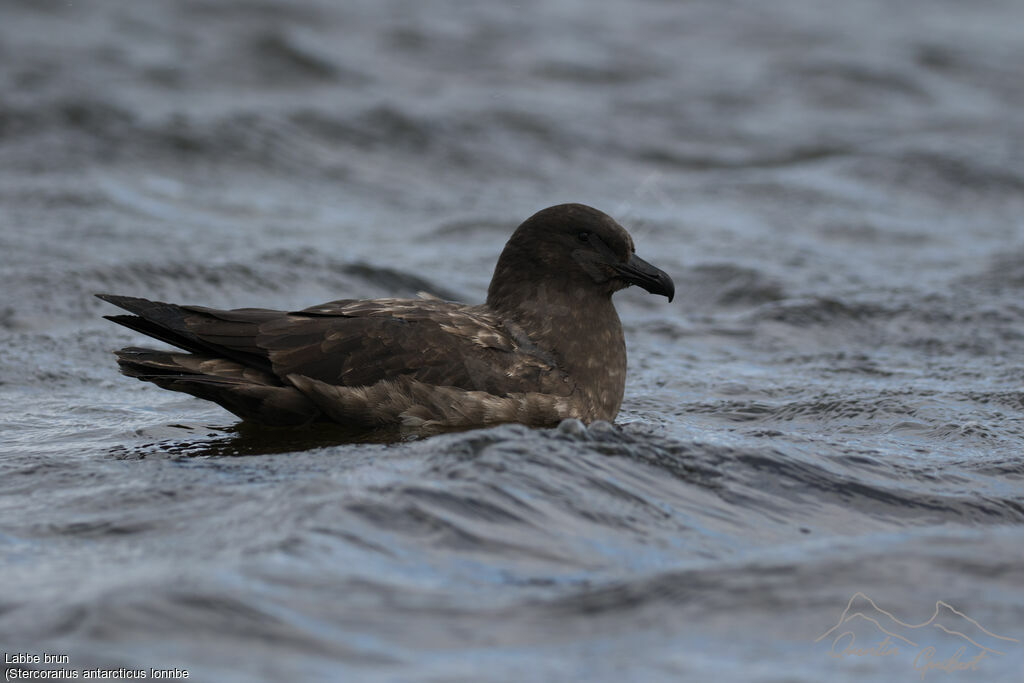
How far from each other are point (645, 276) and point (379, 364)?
4.36ft

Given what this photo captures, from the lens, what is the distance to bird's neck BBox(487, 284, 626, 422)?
571 centimetres

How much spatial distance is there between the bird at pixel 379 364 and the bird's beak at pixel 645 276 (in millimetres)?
319

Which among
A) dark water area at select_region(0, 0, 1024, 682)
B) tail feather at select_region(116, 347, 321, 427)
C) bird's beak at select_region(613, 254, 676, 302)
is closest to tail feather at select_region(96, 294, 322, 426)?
tail feather at select_region(116, 347, 321, 427)

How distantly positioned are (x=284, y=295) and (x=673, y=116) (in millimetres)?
7781

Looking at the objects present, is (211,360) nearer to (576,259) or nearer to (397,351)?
(397,351)

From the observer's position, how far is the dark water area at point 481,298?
3518 millimetres

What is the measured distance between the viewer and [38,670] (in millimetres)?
3180

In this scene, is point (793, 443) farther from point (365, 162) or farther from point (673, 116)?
point (673, 116)

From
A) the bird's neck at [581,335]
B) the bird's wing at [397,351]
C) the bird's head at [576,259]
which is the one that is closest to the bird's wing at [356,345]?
the bird's wing at [397,351]

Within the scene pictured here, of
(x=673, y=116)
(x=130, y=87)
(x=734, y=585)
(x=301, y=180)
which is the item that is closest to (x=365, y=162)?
(x=301, y=180)

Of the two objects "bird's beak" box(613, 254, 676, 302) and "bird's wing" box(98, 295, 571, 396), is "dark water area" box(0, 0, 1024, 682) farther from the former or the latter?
"bird's beak" box(613, 254, 676, 302)
